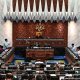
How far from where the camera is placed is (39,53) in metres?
25.0

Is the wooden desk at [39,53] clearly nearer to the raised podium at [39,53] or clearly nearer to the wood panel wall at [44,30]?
the raised podium at [39,53]

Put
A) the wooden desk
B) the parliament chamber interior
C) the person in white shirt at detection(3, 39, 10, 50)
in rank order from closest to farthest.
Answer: the wooden desk, the parliament chamber interior, the person in white shirt at detection(3, 39, 10, 50)

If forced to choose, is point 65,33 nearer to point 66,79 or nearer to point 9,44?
point 9,44

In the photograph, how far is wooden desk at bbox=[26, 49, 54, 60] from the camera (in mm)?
24881

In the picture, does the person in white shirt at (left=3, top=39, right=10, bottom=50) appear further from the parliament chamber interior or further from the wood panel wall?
the wood panel wall

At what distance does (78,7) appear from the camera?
1086 inches

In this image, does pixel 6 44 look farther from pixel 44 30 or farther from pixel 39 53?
pixel 44 30

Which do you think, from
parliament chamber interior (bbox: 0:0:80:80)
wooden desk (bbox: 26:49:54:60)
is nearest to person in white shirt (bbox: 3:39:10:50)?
parliament chamber interior (bbox: 0:0:80:80)

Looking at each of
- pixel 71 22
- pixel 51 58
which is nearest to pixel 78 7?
pixel 71 22

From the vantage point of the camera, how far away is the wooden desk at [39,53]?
81.6ft

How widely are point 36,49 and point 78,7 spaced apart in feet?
16.7

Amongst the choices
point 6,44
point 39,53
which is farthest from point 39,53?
point 6,44

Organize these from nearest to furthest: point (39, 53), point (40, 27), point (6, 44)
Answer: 1. point (39, 53)
2. point (6, 44)
3. point (40, 27)

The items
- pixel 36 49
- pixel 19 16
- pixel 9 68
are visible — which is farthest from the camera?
pixel 19 16
